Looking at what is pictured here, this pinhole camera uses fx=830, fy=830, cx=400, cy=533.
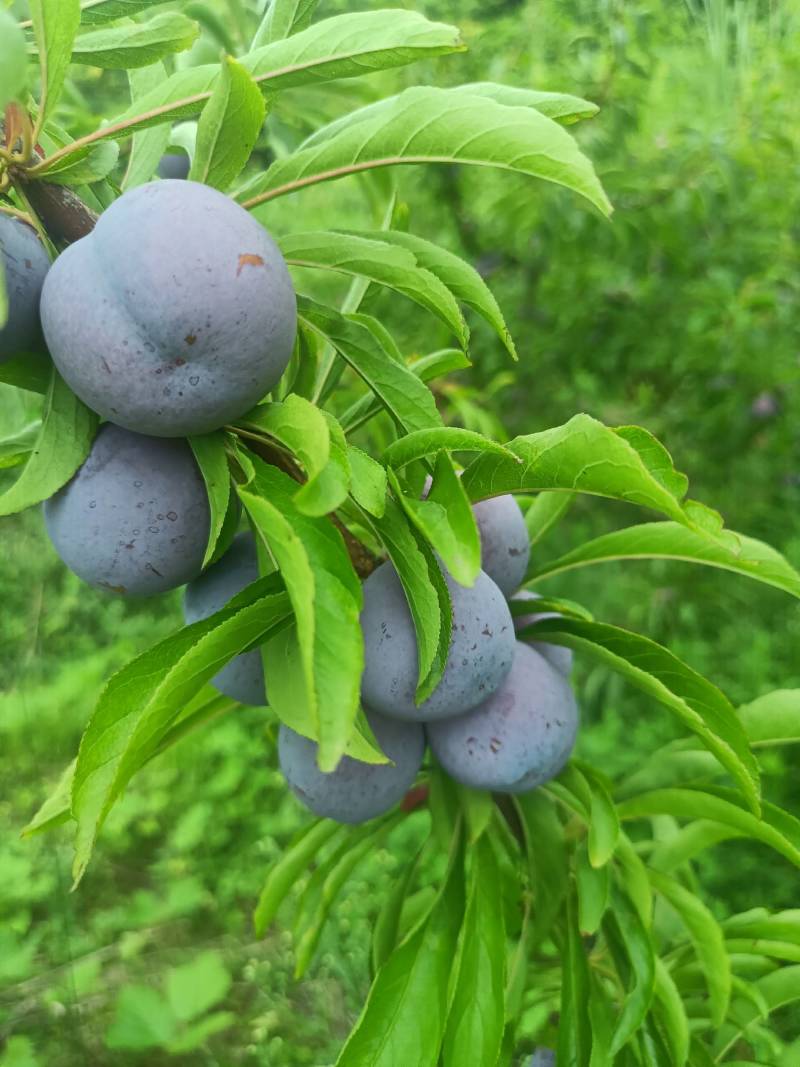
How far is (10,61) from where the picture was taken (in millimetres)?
367

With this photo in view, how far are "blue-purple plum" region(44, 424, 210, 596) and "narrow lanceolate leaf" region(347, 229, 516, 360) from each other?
0.77 ft

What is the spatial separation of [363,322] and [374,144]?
0.15 metres

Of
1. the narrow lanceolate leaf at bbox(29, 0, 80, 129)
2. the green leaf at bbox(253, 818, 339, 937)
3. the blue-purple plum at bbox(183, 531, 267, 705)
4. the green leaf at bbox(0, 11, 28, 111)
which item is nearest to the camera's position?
the green leaf at bbox(0, 11, 28, 111)

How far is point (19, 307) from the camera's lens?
1.84 feet

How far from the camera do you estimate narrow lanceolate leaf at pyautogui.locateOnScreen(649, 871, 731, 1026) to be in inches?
34.1

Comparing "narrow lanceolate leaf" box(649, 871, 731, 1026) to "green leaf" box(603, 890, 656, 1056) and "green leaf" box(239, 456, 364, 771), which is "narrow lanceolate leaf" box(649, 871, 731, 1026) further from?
"green leaf" box(239, 456, 364, 771)

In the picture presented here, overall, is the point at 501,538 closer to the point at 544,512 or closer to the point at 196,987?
the point at 544,512

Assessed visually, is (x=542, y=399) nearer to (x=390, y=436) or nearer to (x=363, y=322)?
(x=390, y=436)

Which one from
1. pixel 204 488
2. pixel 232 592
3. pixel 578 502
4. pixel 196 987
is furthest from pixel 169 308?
pixel 578 502

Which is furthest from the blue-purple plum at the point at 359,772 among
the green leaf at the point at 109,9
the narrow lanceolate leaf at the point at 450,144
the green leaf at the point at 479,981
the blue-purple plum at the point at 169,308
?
the green leaf at the point at 109,9

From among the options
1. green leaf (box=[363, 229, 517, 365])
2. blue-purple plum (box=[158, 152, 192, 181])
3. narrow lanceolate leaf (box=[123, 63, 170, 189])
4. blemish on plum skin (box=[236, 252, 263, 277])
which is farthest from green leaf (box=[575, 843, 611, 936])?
blue-purple plum (box=[158, 152, 192, 181])

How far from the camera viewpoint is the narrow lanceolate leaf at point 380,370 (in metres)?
0.63

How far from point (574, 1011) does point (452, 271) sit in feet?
2.38

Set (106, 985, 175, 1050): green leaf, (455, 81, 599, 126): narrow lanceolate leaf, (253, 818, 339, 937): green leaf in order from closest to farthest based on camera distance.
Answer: (455, 81, 599, 126): narrow lanceolate leaf
(253, 818, 339, 937): green leaf
(106, 985, 175, 1050): green leaf
